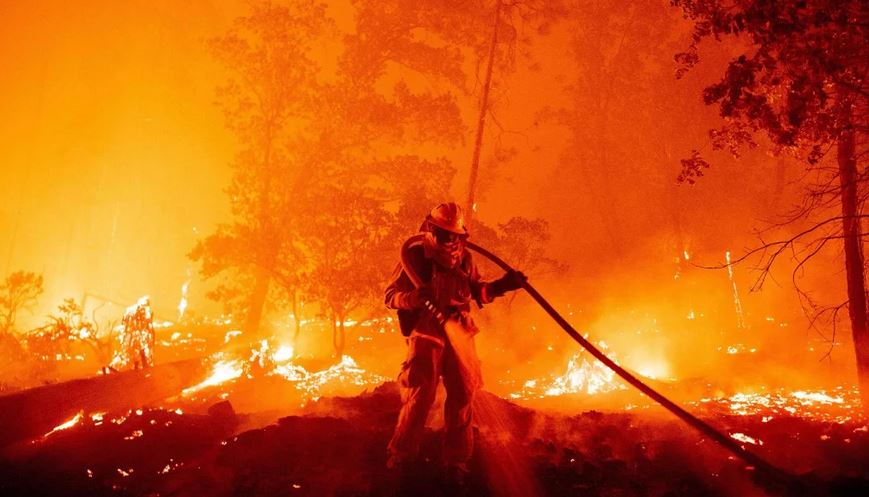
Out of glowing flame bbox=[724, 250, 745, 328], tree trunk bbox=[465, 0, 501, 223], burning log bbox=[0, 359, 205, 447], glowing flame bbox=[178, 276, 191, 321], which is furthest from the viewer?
glowing flame bbox=[178, 276, 191, 321]

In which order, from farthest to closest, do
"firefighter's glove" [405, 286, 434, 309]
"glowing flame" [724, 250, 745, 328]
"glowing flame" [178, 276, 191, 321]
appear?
1. "glowing flame" [178, 276, 191, 321]
2. "glowing flame" [724, 250, 745, 328]
3. "firefighter's glove" [405, 286, 434, 309]

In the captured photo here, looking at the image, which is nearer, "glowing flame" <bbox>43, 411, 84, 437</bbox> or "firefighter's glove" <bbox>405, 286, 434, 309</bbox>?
"firefighter's glove" <bbox>405, 286, 434, 309</bbox>


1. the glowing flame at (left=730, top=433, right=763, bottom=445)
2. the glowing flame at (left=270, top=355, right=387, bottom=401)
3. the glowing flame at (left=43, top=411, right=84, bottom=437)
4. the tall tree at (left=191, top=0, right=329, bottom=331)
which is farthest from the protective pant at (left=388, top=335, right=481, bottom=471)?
the tall tree at (left=191, top=0, right=329, bottom=331)

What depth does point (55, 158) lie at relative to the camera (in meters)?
38.8

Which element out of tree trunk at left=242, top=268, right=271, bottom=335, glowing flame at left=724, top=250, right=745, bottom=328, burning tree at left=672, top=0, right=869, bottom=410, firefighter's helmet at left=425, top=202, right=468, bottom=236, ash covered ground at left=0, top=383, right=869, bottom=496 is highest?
glowing flame at left=724, top=250, right=745, bottom=328

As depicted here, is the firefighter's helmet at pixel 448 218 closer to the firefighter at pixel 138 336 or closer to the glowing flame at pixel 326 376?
the firefighter at pixel 138 336

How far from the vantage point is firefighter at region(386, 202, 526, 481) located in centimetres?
468

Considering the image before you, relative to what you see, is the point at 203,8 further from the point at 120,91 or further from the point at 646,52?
the point at 646,52

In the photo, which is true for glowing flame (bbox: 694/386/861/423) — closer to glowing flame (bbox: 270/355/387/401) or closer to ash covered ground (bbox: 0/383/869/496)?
ash covered ground (bbox: 0/383/869/496)

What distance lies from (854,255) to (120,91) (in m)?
50.1

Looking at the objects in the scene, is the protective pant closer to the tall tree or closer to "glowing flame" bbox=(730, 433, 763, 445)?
"glowing flame" bbox=(730, 433, 763, 445)

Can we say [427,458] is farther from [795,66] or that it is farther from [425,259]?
[795,66]

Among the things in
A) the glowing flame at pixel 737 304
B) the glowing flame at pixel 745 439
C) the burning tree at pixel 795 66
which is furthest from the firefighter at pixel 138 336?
the glowing flame at pixel 737 304

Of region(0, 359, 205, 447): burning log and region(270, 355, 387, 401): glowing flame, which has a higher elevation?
region(270, 355, 387, 401): glowing flame
